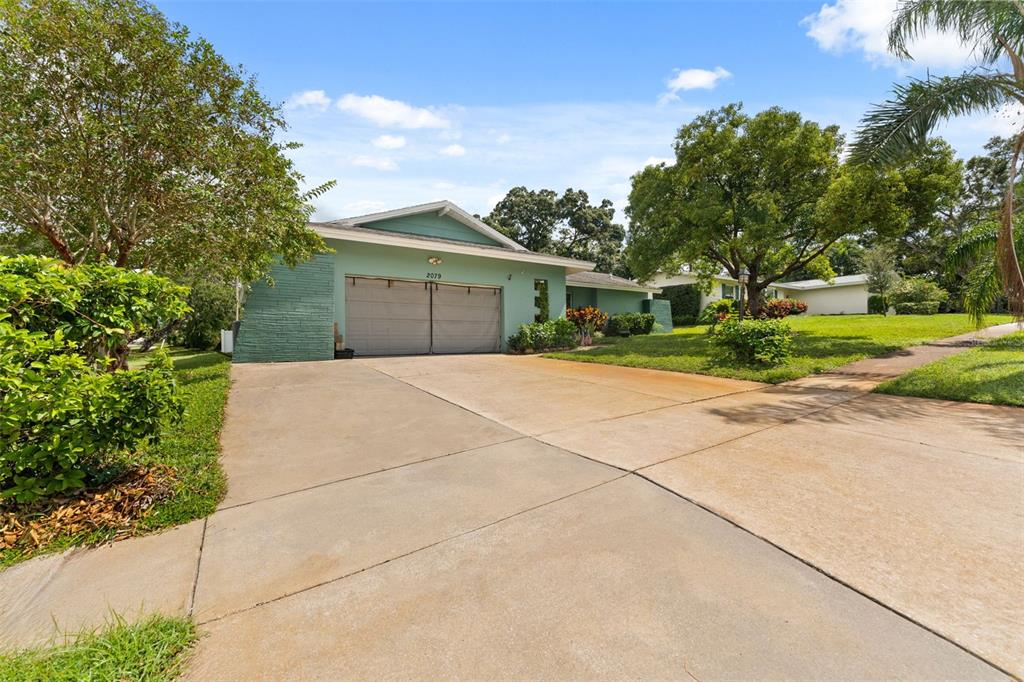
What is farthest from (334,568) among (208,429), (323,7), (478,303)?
(478,303)

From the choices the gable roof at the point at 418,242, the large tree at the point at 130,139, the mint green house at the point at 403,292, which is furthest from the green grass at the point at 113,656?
the gable roof at the point at 418,242

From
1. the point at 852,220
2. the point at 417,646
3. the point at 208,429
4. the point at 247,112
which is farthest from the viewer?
the point at 852,220

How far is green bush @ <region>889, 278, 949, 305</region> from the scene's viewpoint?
21.6 m

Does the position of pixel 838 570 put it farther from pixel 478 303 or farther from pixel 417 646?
pixel 478 303

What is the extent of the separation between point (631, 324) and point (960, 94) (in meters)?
13.4

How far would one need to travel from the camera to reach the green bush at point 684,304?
25453 millimetres

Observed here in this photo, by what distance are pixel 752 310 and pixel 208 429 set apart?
53.1ft

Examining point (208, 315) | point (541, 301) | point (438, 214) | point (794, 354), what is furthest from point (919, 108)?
point (208, 315)

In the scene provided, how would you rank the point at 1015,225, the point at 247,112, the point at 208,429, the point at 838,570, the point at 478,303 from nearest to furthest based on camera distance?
the point at 838,570, the point at 208,429, the point at 247,112, the point at 1015,225, the point at 478,303

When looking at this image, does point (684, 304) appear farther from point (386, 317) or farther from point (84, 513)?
point (84, 513)

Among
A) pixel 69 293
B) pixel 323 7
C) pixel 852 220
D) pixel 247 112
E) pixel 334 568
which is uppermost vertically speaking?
pixel 323 7

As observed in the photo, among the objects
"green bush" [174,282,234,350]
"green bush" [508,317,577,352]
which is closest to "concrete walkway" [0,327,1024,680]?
"green bush" [508,317,577,352]

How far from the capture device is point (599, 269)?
36.6 m

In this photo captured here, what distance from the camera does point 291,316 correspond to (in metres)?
11.0
